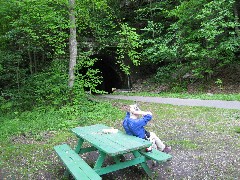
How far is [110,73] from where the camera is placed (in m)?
28.3

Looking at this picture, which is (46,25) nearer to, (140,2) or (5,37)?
→ (5,37)

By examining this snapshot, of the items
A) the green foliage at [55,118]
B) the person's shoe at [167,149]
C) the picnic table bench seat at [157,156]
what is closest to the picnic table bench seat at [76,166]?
the picnic table bench seat at [157,156]

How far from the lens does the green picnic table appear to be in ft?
15.2

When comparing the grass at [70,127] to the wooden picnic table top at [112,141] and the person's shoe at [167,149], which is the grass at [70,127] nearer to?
the person's shoe at [167,149]

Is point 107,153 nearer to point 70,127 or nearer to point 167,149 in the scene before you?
point 167,149

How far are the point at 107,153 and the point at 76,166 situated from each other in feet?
2.76

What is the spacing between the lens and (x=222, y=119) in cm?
986

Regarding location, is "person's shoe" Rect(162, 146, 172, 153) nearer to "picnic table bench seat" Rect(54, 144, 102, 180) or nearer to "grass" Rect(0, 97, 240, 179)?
"grass" Rect(0, 97, 240, 179)

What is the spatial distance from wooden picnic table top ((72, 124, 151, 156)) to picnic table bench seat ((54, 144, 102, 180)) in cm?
44

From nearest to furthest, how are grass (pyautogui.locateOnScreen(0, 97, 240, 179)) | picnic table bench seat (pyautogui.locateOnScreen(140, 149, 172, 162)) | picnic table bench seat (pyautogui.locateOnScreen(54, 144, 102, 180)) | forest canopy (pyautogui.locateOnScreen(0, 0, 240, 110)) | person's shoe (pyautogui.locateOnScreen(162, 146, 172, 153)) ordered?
picnic table bench seat (pyautogui.locateOnScreen(54, 144, 102, 180)), picnic table bench seat (pyautogui.locateOnScreen(140, 149, 172, 162)), grass (pyautogui.locateOnScreen(0, 97, 240, 179)), person's shoe (pyautogui.locateOnScreen(162, 146, 172, 153)), forest canopy (pyautogui.locateOnScreen(0, 0, 240, 110))

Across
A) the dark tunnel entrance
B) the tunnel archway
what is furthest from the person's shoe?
the tunnel archway

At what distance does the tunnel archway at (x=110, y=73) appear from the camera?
24.3 meters

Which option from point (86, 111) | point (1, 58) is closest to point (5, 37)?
point (1, 58)

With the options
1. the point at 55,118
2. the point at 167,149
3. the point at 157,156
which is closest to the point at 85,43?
the point at 55,118
